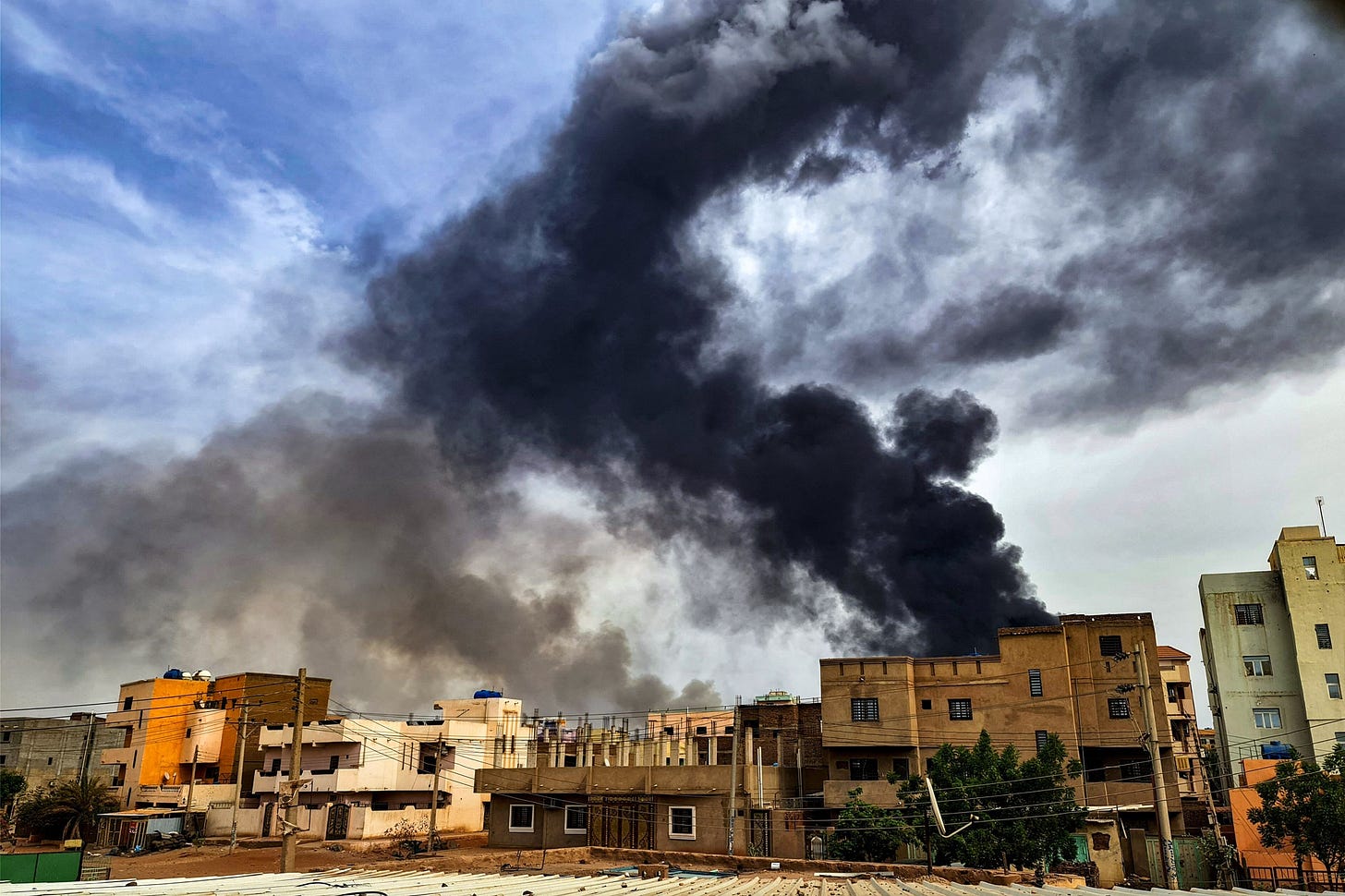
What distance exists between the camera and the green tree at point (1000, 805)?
40.7m

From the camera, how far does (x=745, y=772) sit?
2173 inches

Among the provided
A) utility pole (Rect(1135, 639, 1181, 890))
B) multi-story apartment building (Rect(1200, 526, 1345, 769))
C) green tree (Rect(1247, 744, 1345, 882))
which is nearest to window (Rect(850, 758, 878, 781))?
green tree (Rect(1247, 744, 1345, 882))

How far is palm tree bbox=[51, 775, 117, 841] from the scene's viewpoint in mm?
68125

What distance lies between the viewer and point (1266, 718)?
65.4 meters

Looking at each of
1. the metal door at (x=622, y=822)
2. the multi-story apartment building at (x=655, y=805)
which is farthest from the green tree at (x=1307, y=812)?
the metal door at (x=622, y=822)

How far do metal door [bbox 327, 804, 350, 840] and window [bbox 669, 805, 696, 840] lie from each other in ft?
81.4

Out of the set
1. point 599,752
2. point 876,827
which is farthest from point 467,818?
point 876,827

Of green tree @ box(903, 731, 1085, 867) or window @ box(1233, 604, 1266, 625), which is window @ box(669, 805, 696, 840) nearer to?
green tree @ box(903, 731, 1085, 867)

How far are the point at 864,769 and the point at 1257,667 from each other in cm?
2913

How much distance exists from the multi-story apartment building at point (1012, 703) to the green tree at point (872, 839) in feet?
53.7

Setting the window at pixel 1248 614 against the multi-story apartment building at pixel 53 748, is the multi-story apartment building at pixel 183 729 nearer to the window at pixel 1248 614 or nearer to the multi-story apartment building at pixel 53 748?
the multi-story apartment building at pixel 53 748

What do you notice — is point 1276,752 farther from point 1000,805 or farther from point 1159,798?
point 1159,798

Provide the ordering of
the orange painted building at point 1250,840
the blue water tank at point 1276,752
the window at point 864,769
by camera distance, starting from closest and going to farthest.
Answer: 1. the orange painted building at point 1250,840
2. the blue water tank at point 1276,752
3. the window at point 864,769

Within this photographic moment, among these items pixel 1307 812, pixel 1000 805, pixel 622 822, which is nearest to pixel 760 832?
pixel 622 822
